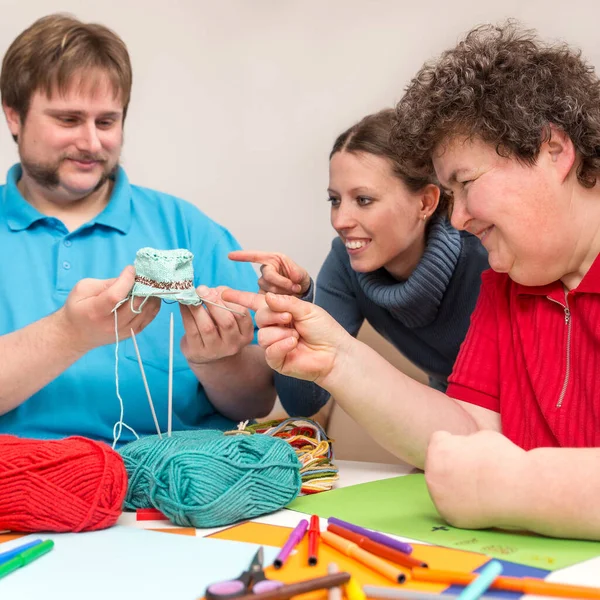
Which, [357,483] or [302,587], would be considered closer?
[302,587]

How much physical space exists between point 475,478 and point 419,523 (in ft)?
0.38

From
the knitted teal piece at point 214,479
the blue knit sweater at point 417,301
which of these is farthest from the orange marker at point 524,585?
the blue knit sweater at point 417,301

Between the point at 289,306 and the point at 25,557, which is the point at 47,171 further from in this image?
the point at 25,557

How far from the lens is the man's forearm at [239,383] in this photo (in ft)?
5.25

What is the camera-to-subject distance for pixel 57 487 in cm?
95

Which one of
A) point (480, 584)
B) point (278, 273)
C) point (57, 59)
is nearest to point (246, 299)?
point (278, 273)

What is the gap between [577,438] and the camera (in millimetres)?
1164

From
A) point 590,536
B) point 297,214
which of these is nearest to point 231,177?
point 297,214

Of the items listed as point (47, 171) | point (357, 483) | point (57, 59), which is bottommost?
point (357, 483)

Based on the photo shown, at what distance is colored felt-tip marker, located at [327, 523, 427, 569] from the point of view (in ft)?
2.53

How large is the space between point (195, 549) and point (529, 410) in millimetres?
612

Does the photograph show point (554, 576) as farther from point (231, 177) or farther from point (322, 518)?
point (231, 177)

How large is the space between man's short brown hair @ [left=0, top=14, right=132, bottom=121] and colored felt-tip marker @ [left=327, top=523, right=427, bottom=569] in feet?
4.04

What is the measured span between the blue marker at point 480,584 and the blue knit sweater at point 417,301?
0.99 meters
